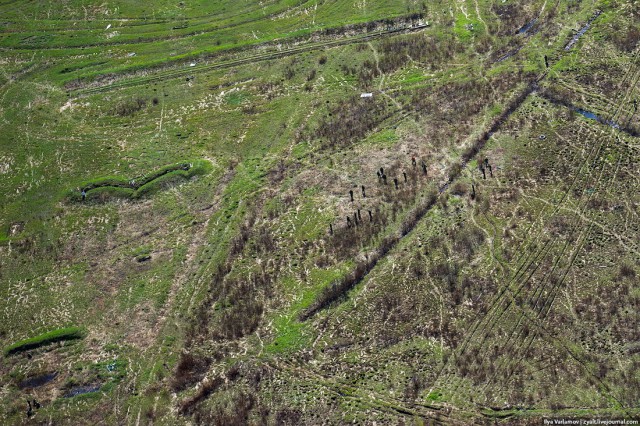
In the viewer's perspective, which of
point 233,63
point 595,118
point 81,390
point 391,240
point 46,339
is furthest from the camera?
point 233,63

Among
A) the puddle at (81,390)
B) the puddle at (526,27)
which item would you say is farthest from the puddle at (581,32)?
the puddle at (81,390)

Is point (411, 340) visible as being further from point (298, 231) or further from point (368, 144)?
point (368, 144)

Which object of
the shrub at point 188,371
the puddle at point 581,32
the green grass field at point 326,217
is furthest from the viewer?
the puddle at point 581,32

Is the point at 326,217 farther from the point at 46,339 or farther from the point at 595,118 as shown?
the point at 595,118

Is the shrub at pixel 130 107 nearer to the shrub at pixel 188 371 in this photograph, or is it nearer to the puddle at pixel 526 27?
the shrub at pixel 188 371

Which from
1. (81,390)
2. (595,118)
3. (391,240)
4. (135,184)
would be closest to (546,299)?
(391,240)
